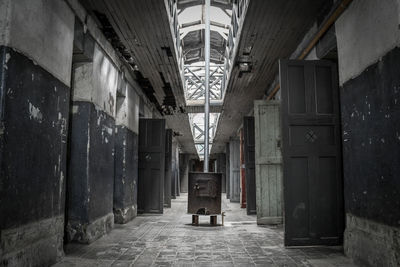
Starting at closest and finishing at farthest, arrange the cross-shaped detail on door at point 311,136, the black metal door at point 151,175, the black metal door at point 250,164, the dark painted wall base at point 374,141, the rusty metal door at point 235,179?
the dark painted wall base at point 374,141, the cross-shaped detail on door at point 311,136, the black metal door at point 151,175, the black metal door at point 250,164, the rusty metal door at point 235,179

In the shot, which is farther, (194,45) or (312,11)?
(194,45)

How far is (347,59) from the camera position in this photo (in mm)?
4293

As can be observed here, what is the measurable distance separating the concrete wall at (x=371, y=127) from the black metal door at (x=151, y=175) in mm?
6035

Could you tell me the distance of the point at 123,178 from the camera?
305 inches

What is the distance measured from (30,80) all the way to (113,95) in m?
3.42

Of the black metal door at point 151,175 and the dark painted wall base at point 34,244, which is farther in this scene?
the black metal door at point 151,175

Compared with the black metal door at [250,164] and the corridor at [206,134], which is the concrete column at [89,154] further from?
the black metal door at [250,164]

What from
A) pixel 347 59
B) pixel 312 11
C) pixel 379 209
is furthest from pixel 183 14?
pixel 379 209

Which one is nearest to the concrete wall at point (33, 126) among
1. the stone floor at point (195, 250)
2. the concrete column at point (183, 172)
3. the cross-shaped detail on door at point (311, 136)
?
the stone floor at point (195, 250)

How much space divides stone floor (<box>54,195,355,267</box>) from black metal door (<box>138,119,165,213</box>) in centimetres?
286

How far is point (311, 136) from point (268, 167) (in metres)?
2.73

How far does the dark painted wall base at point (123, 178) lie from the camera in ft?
25.0

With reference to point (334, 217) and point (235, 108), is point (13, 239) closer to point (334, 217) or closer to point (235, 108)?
point (334, 217)

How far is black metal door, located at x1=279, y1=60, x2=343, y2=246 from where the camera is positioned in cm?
495
